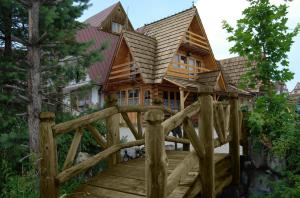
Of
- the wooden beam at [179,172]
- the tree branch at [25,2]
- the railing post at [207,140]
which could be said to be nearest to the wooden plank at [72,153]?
the wooden beam at [179,172]

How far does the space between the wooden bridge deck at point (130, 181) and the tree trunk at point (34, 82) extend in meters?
1.80

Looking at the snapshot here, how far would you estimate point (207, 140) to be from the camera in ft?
14.9

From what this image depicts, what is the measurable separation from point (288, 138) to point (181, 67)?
1594 centimetres

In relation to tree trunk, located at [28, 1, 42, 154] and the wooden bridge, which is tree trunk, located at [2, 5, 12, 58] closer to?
tree trunk, located at [28, 1, 42, 154]

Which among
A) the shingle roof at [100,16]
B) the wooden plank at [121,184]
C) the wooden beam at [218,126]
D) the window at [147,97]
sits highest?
the shingle roof at [100,16]

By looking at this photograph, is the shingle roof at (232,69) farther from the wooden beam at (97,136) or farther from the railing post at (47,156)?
the railing post at (47,156)

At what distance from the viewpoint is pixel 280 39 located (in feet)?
21.8

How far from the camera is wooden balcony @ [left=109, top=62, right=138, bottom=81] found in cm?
1979

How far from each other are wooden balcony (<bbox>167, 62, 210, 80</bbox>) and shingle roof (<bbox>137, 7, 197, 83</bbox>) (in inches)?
26.0

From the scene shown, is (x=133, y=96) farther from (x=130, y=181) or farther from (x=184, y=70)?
(x=130, y=181)

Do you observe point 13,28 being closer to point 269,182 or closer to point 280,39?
point 280,39

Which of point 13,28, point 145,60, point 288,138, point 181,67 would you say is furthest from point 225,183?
point 181,67

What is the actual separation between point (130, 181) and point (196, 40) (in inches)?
687

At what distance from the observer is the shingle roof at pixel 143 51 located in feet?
61.7
